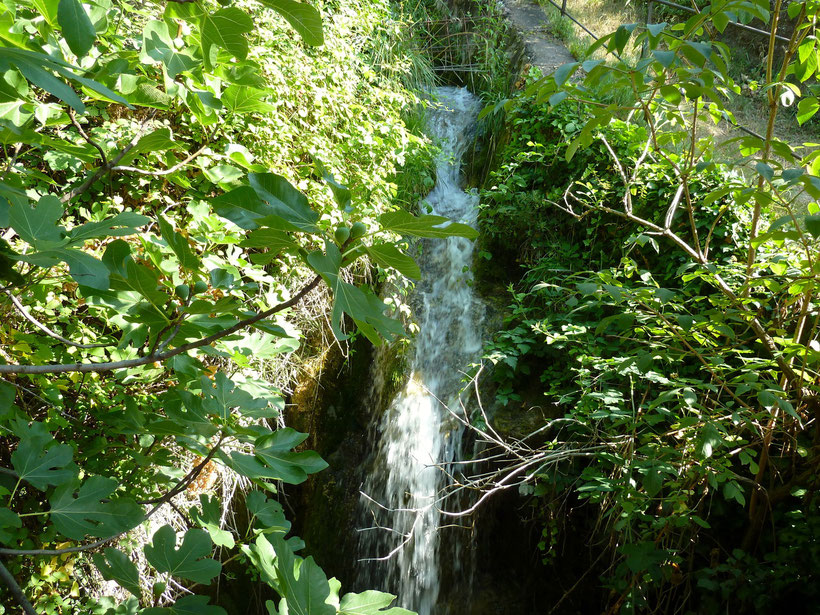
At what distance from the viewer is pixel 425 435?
13.0 ft

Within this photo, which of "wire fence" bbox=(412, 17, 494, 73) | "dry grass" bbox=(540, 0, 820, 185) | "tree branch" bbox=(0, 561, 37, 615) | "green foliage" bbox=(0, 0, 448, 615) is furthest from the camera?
"wire fence" bbox=(412, 17, 494, 73)

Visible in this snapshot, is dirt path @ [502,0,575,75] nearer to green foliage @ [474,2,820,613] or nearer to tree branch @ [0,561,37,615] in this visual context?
green foliage @ [474,2,820,613]

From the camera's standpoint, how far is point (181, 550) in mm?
1034

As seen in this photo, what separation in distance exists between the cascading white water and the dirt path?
2213 mm

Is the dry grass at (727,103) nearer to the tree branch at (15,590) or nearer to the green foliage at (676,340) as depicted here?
the green foliage at (676,340)

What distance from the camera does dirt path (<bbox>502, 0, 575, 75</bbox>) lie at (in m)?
5.98

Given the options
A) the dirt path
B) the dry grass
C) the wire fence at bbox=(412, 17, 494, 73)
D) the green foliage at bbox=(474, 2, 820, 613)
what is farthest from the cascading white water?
the wire fence at bbox=(412, 17, 494, 73)

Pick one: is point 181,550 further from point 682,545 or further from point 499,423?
point 499,423

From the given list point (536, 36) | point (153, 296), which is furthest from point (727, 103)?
point (153, 296)

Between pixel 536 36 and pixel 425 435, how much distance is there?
515 centimetres

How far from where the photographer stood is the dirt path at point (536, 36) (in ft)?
19.6

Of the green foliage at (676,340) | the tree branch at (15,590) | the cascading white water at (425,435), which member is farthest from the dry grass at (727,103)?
the tree branch at (15,590)

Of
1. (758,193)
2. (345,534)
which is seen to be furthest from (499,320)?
(758,193)

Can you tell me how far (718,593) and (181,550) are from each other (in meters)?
2.40
